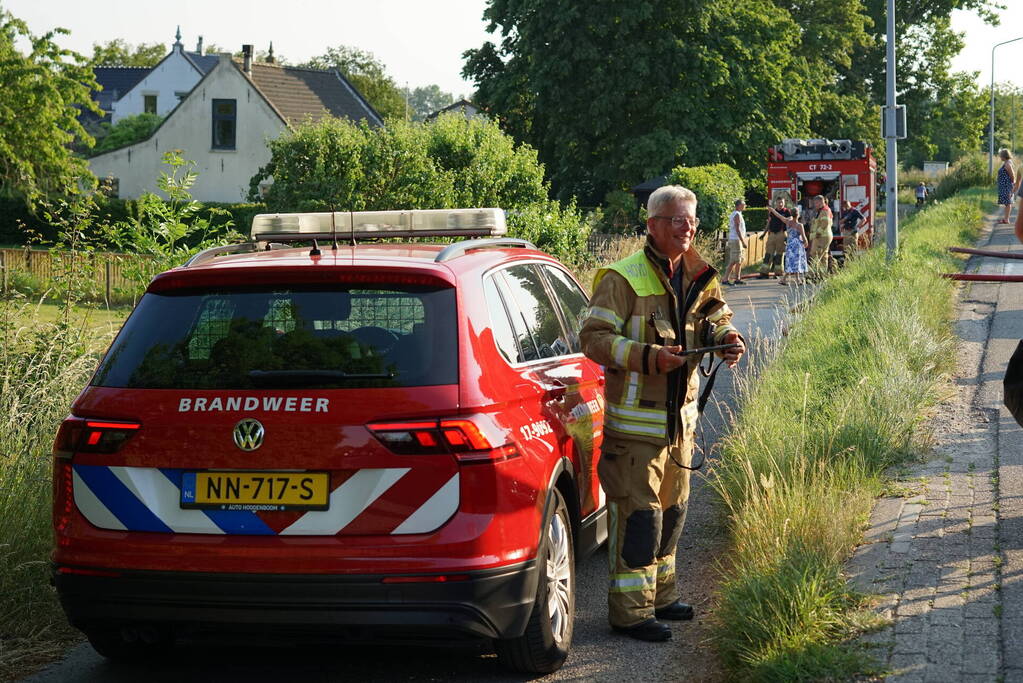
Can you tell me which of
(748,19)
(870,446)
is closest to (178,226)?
(870,446)

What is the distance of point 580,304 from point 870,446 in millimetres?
2179

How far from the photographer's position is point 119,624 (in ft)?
14.4

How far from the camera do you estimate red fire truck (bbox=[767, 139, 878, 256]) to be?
100 ft

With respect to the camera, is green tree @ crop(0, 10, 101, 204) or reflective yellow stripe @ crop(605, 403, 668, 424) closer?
reflective yellow stripe @ crop(605, 403, 668, 424)

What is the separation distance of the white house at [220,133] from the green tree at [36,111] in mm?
16949

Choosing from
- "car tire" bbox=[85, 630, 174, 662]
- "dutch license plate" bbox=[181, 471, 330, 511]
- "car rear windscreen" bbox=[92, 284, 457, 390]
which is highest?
"car rear windscreen" bbox=[92, 284, 457, 390]

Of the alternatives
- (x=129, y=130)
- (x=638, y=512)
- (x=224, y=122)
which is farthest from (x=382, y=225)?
(x=129, y=130)

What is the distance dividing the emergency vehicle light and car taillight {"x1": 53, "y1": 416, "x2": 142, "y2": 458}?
5.04ft

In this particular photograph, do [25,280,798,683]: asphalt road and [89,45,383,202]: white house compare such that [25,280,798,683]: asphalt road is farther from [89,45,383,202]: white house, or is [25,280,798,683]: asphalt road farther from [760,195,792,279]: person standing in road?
[89,45,383,202]: white house

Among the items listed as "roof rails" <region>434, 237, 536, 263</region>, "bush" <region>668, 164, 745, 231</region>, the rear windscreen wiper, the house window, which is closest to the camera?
the rear windscreen wiper

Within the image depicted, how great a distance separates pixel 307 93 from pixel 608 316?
52.2 meters

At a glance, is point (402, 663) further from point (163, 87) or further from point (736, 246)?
point (163, 87)

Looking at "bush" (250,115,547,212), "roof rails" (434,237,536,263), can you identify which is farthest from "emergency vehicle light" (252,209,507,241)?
"bush" (250,115,547,212)

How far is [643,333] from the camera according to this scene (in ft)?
16.9
